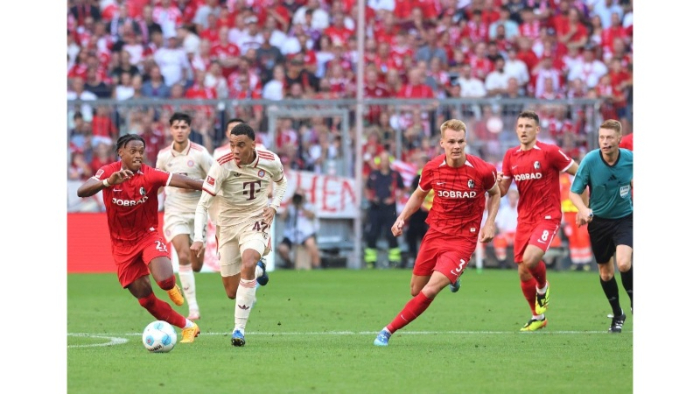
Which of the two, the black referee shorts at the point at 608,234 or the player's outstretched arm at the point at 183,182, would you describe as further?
the black referee shorts at the point at 608,234

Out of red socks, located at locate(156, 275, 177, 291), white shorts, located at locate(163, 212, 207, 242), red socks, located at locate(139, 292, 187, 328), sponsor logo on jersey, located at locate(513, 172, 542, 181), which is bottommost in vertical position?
red socks, located at locate(139, 292, 187, 328)

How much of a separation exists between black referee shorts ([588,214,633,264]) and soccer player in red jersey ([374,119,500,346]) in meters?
1.70

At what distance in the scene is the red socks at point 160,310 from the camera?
1148 centimetres

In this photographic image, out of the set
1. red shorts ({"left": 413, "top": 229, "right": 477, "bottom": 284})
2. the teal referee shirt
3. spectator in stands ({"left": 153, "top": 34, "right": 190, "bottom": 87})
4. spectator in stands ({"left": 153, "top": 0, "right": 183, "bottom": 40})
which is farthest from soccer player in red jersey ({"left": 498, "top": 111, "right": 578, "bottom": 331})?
spectator in stands ({"left": 153, "top": 0, "right": 183, "bottom": 40})

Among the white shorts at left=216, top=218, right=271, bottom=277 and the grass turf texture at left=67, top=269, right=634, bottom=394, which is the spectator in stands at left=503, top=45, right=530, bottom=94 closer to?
the grass turf texture at left=67, top=269, right=634, bottom=394

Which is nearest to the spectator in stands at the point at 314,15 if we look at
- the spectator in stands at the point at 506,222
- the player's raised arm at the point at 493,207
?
the spectator in stands at the point at 506,222

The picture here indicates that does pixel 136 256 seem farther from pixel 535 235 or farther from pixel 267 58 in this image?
pixel 267 58

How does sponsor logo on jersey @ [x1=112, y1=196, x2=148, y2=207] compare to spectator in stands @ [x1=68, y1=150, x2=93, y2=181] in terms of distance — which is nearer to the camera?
sponsor logo on jersey @ [x1=112, y1=196, x2=148, y2=207]

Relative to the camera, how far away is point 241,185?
11930 mm

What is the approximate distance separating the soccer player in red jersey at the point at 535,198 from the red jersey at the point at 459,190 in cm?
119

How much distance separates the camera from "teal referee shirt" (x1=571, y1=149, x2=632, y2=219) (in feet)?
41.8

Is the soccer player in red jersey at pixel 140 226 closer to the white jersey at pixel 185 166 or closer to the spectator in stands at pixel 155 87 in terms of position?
the white jersey at pixel 185 166
